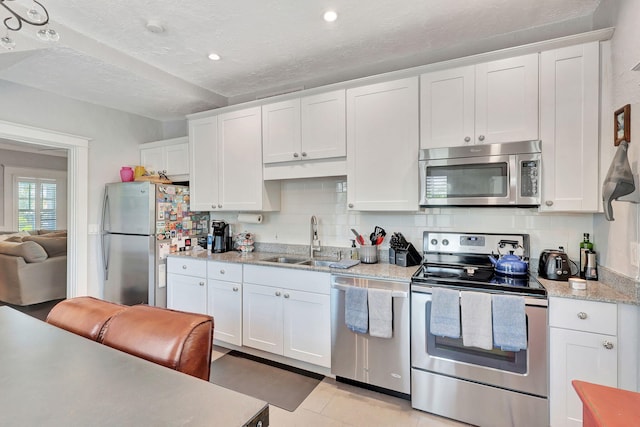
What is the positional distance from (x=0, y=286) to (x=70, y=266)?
2124 millimetres

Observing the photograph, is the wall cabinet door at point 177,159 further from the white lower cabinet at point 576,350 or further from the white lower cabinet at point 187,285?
the white lower cabinet at point 576,350

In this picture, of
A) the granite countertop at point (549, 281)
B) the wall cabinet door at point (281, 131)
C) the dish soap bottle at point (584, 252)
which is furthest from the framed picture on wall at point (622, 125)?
the wall cabinet door at point (281, 131)

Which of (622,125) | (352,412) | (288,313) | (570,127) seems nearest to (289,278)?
(288,313)

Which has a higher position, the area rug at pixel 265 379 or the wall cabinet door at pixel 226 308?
the wall cabinet door at pixel 226 308

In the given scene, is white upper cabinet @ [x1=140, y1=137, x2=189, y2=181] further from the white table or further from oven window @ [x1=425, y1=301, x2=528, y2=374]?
oven window @ [x1=425, y1=301, x2=528, y2=374]

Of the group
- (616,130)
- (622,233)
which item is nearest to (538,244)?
(622,233)

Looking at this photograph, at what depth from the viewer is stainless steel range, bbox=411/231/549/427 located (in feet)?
5.83

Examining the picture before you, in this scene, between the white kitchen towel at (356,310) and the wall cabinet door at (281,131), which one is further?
the wall cabinet door at (281,131)

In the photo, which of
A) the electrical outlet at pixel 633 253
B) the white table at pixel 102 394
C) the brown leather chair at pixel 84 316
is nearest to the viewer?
the white table at pixel 102 394

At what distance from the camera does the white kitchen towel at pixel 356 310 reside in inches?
86.2

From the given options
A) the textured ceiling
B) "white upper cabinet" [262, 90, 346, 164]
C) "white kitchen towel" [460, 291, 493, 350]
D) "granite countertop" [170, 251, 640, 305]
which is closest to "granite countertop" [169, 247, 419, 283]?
"granite countertop" [170, 251, 640, 305]

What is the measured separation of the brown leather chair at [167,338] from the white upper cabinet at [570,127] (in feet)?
7.09

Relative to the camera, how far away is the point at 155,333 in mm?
1148

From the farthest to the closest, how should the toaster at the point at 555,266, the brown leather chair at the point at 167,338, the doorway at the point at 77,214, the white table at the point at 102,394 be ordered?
the doorway at the point at 77,214 < the toaster at the point at 555,266 < the brown leather chair at the point at 167,338 < the white table at the point at 102,394
